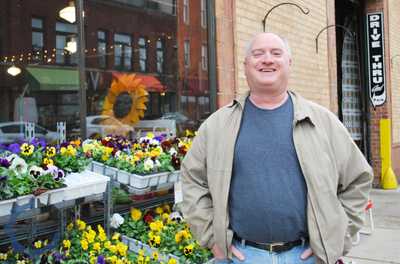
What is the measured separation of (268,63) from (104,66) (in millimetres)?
3411

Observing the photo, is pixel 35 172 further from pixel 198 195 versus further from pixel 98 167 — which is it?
pixel 198 195

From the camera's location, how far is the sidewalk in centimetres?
551

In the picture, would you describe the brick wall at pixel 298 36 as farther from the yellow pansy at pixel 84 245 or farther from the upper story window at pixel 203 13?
Answer: the yellow pansy at pixel 84 245

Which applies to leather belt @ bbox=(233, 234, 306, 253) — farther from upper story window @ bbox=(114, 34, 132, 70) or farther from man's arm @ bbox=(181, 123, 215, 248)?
upper story window @ bbox=(114, 34, 132, 70)

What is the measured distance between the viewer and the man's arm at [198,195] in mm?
2400

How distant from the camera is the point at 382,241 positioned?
628 centimetres

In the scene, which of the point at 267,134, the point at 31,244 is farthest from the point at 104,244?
the point at 267,134

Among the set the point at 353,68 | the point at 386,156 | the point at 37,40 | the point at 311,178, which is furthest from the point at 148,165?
the point at 353,68

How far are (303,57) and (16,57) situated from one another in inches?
174

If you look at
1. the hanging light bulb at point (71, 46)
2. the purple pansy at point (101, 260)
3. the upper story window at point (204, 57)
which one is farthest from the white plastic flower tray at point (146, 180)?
the upper story window at point (204, 57)

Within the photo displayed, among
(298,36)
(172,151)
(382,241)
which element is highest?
(298,36)

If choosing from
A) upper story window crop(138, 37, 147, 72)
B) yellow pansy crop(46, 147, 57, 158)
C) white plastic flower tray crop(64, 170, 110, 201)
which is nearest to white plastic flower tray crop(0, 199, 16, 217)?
white plastic flower tray crop(64, 170, 110, 201)

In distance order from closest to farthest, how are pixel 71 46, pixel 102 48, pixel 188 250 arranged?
pixel 188 250 < pixel 71 46 < pixel 102 48

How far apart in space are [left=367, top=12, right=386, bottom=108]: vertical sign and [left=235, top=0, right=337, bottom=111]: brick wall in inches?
114
